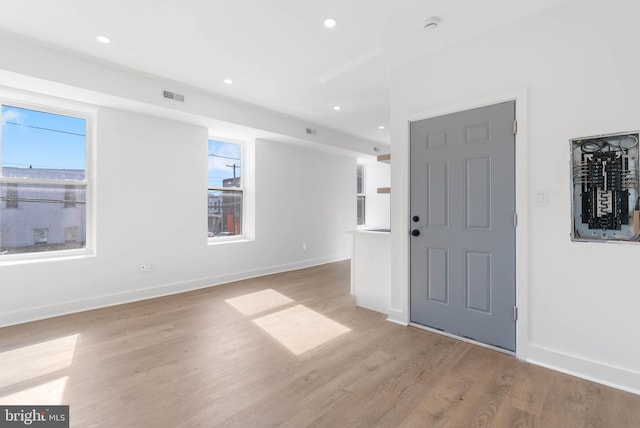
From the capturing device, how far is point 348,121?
5.47 meters

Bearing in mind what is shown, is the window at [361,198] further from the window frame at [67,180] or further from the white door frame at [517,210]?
the window frame at [67,180]

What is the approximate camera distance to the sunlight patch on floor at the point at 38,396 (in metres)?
1.87

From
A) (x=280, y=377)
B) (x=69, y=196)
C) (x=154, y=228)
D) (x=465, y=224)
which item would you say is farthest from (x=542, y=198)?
(x=69, y=196)

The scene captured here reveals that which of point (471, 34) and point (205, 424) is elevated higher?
point (471, 34)

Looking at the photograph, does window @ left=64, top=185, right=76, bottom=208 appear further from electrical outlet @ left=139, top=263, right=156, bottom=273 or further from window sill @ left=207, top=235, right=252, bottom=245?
window sill @ left=207, top=235, right=252, bottom=245

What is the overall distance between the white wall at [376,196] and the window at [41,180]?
20.0 ft

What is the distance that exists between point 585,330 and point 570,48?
208cm

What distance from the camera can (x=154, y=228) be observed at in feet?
13.6

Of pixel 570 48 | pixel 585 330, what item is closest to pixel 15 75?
pixel 570 48

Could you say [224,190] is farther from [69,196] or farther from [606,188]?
[606,188]

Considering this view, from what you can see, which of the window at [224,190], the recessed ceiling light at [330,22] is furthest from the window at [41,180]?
the recessed ceiling light at [330,22]

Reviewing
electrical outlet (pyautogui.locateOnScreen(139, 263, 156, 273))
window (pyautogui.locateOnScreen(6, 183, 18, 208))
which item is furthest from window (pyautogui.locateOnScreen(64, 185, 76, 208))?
electrical outlet (pyautogui.locateOnScreen(139, 263, 156, 273))

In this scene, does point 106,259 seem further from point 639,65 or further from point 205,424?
point 639,65

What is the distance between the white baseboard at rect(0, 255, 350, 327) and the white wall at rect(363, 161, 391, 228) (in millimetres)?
3332
